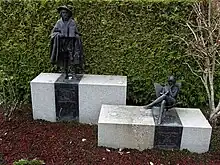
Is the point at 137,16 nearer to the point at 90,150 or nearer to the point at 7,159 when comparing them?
the point at 90,150

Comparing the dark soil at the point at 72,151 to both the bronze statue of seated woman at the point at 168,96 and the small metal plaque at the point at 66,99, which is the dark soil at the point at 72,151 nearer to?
the small metal plaque at the point at 66,99

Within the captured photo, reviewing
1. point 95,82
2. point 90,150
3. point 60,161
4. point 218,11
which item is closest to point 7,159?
point 60,161

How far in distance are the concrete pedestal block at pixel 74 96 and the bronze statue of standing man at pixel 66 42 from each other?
0.34 meters

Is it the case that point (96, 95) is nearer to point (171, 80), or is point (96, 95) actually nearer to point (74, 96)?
point (74, 96)

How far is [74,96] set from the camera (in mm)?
4723

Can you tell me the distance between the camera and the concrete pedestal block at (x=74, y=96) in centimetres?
466

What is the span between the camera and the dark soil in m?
3.84

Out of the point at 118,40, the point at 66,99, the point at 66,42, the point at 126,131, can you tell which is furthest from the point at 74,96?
the point at 118,40

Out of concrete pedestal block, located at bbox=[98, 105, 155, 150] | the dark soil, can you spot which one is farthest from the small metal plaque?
concrete pedestal block, located at bbox=[98, 105, 155, 150]

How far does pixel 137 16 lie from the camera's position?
4.98 metres

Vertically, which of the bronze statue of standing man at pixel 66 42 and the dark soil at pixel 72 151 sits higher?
the bronze statue of standing man at pixel 66 42

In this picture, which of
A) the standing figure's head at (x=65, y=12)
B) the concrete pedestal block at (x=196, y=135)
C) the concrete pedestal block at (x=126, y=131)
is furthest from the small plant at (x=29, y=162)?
the standing figure's head at (x=65, y=12)

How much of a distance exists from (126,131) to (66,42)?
176 cm

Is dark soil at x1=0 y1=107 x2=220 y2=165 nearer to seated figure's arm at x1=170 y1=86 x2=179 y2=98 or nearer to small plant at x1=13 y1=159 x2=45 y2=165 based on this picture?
small plant at x1=13 y1=159 x2=45 y2=165
